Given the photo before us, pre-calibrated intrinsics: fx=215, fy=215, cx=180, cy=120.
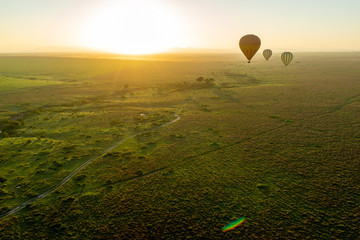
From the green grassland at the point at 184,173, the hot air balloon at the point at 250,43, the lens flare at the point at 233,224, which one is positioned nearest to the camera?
the lens flare at the point at 233,224

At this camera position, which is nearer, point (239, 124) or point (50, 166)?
point (50, 166)

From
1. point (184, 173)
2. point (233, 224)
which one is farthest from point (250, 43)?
point (233, 224)

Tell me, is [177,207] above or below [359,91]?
below

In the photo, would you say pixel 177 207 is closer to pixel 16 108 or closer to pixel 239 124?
pixel 239 124

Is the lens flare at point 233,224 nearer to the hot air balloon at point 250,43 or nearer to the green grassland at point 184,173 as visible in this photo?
the green grassland at point 184,173

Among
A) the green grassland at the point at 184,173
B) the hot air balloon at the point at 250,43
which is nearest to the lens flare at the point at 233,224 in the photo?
the green grassland at the point at 184,173

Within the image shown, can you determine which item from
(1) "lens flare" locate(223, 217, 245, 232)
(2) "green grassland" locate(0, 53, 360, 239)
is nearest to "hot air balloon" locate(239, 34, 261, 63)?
(2) "green grassland" locate(0, 53, 360, 239)

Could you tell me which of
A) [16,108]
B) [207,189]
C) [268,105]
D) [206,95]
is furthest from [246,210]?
[16,108]

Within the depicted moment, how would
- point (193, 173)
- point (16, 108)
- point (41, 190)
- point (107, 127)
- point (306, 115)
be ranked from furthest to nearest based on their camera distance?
point (16, 108) → point (306, 115) → point (107, 127) → point (193, 173) → point (41, 190)

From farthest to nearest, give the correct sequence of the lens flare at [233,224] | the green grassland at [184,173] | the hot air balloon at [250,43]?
the hot air balloon at [250,43]
the green grassland at [184,173]
the lens flare at [233,224]

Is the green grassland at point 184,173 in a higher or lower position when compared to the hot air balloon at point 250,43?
lower

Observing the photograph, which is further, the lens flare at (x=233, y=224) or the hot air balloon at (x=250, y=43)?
the hot air balloon at (x=250, y=43)
